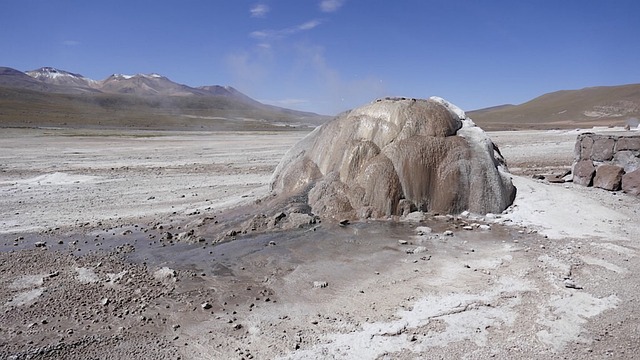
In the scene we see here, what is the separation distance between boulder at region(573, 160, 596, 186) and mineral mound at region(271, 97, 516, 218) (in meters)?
2.33

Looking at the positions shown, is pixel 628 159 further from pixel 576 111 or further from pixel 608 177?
pixel 576 111

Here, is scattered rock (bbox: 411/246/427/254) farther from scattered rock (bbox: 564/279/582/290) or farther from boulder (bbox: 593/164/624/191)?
boulder (bbox: 593/164/624/191)

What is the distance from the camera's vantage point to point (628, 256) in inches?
238

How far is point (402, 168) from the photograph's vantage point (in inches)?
335

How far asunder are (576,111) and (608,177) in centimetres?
7961

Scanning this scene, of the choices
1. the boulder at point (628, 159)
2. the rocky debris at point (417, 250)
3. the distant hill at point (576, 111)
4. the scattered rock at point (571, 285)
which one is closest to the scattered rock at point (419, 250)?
the rocky debris at point (417, 250)

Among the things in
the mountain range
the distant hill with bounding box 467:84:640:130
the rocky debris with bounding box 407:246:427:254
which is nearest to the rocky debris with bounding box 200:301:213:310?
the rocky debris with bounding box 407:246:427:254

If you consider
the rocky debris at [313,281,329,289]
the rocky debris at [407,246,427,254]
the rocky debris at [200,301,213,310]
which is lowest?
the rocky debris at [200,301,213,310]

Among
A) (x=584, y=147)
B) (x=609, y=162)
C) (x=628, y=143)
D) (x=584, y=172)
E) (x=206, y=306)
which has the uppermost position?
(x=628, y=143)

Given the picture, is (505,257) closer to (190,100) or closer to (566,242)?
(566,242)

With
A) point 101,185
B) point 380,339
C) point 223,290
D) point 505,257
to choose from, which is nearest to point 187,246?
point 223,290

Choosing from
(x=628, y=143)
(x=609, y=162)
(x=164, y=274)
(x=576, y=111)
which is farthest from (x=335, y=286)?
(x=576, y=111)

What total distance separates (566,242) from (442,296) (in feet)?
9.32

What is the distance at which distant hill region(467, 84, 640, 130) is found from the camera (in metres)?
63.3
